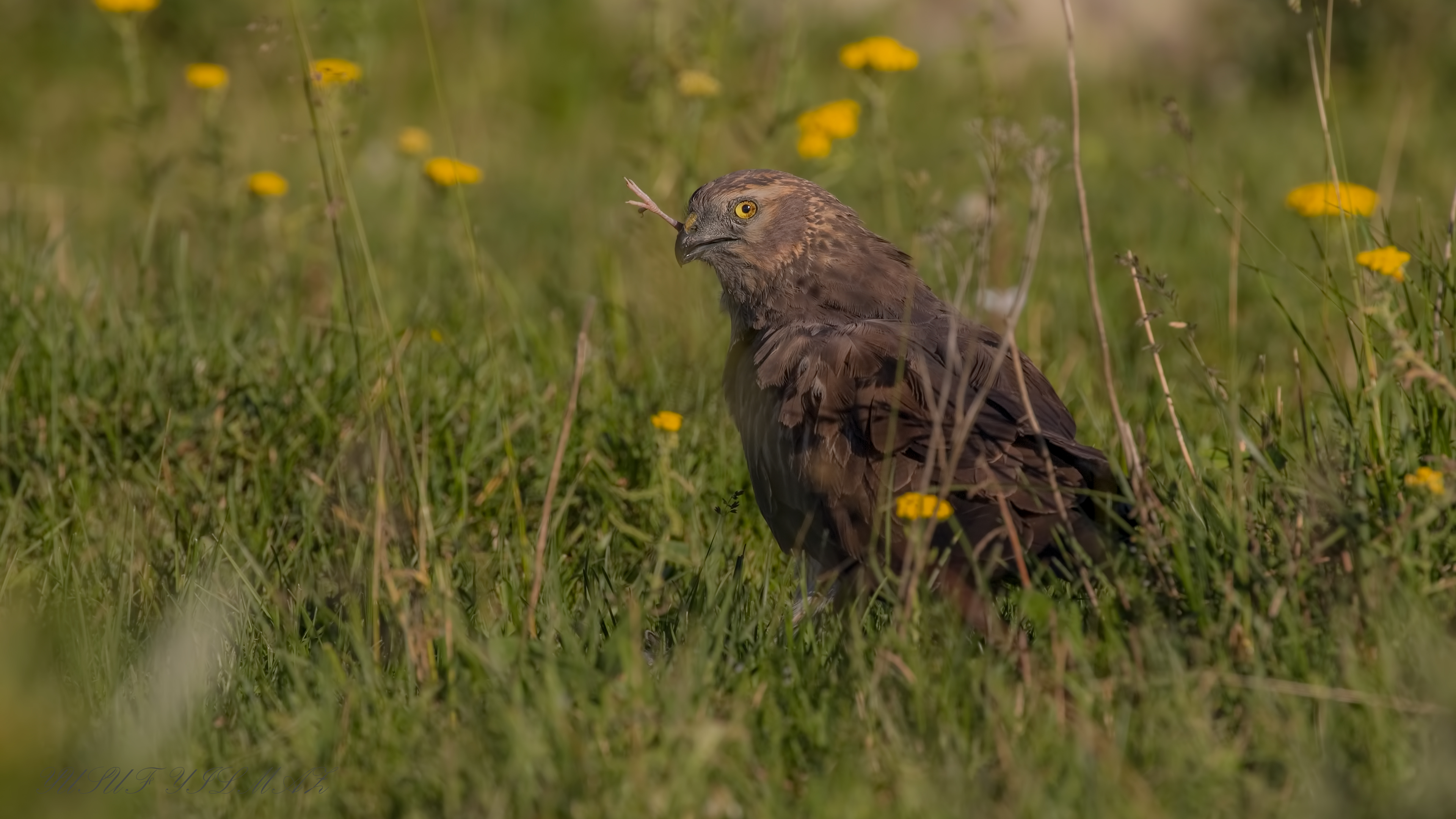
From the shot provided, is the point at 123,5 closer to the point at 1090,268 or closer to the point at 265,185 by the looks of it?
the point at 265,185

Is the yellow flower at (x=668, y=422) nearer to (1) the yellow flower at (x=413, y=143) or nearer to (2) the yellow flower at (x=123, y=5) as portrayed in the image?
(1) the yellow flower at (x=413, y=143)

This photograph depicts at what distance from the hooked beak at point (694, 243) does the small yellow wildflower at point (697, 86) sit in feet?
3.66

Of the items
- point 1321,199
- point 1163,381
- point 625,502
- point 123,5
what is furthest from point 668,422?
point 123,5

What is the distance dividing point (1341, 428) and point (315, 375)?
282cm

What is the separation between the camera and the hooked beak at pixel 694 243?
13.7ft

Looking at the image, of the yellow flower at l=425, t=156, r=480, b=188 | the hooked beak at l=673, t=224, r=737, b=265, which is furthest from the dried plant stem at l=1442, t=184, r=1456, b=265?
the yellow flower at l=425, t=156, r=480, b=188

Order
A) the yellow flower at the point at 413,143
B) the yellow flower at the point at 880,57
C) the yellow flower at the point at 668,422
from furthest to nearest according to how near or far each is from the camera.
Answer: the yellow flower at the point at 413,143, the yellow flower at the point at 880,57, the yellow flower at the point at 668,422

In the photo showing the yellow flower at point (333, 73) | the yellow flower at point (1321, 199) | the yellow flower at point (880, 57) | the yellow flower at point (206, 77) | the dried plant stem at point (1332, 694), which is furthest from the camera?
the yellow flower at point (206, 77)

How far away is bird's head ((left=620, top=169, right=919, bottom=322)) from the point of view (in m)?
4.06

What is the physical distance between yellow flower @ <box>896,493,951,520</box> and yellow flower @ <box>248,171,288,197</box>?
3238 mm

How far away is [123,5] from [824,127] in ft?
8.20

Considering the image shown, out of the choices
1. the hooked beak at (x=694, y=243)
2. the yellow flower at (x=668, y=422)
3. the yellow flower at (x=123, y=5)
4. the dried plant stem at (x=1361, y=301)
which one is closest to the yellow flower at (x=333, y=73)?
the hooked beak at (x=694, y=243)

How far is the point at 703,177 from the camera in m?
5.84

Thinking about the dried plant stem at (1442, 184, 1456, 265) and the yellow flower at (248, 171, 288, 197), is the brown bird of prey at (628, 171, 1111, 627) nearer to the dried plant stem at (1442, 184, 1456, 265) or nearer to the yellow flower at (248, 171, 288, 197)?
the dried plant stem at (1442, 184, 1456, 265)
